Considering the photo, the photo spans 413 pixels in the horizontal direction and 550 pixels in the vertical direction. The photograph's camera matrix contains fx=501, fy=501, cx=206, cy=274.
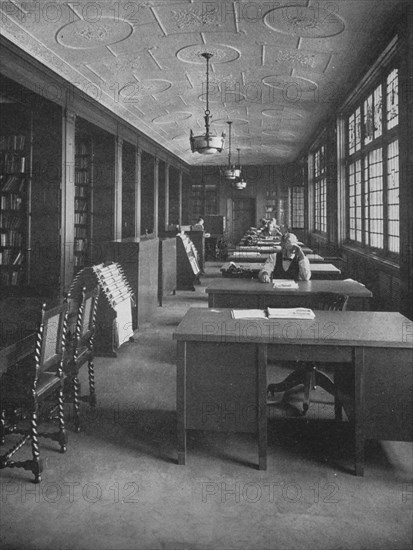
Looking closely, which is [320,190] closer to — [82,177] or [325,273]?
[82,177]

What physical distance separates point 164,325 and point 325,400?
3.47m

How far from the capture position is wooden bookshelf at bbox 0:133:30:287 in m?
6.82

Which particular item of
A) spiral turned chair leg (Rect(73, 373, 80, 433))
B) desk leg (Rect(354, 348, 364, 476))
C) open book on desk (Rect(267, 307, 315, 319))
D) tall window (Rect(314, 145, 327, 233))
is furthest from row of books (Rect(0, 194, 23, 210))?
tall window (Rect(314, 145, 327, 233))

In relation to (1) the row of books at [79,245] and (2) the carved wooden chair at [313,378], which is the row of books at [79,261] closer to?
(1) the row of books at [79,245]

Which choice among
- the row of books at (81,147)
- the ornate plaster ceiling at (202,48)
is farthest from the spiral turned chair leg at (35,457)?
the row of books at (81,147)

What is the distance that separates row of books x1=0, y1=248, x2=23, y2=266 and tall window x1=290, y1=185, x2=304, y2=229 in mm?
13385

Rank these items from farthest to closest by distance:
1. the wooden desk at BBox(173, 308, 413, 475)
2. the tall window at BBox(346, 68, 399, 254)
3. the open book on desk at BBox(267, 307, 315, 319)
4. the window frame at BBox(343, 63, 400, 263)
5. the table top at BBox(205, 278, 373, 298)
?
the window frame at BBox(343, 63, 400, 263) < the tall window at BBox(346, 68, 399, 254) < the table top at BBox(205, 278, 373, 298) < the open book on desk at BBox(267, 307, 315, 319) < the wooden desk at BBox(173, 308, 413, 475)

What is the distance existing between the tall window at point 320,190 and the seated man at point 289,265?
6.77 metres

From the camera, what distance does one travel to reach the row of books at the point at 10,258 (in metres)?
6.84

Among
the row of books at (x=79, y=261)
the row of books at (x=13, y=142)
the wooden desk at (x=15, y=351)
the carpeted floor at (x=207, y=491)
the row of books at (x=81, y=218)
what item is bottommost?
the carpeted floor at (x=207, y=491)

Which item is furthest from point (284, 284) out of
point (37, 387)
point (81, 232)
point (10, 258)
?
point (81, 232)

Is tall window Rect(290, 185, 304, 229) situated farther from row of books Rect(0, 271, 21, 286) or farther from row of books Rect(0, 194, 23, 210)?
row of books Rect(0, 271, 21, 286)

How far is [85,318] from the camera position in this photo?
380 cm

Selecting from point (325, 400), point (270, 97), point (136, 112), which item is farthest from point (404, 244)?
point (136, 112)
